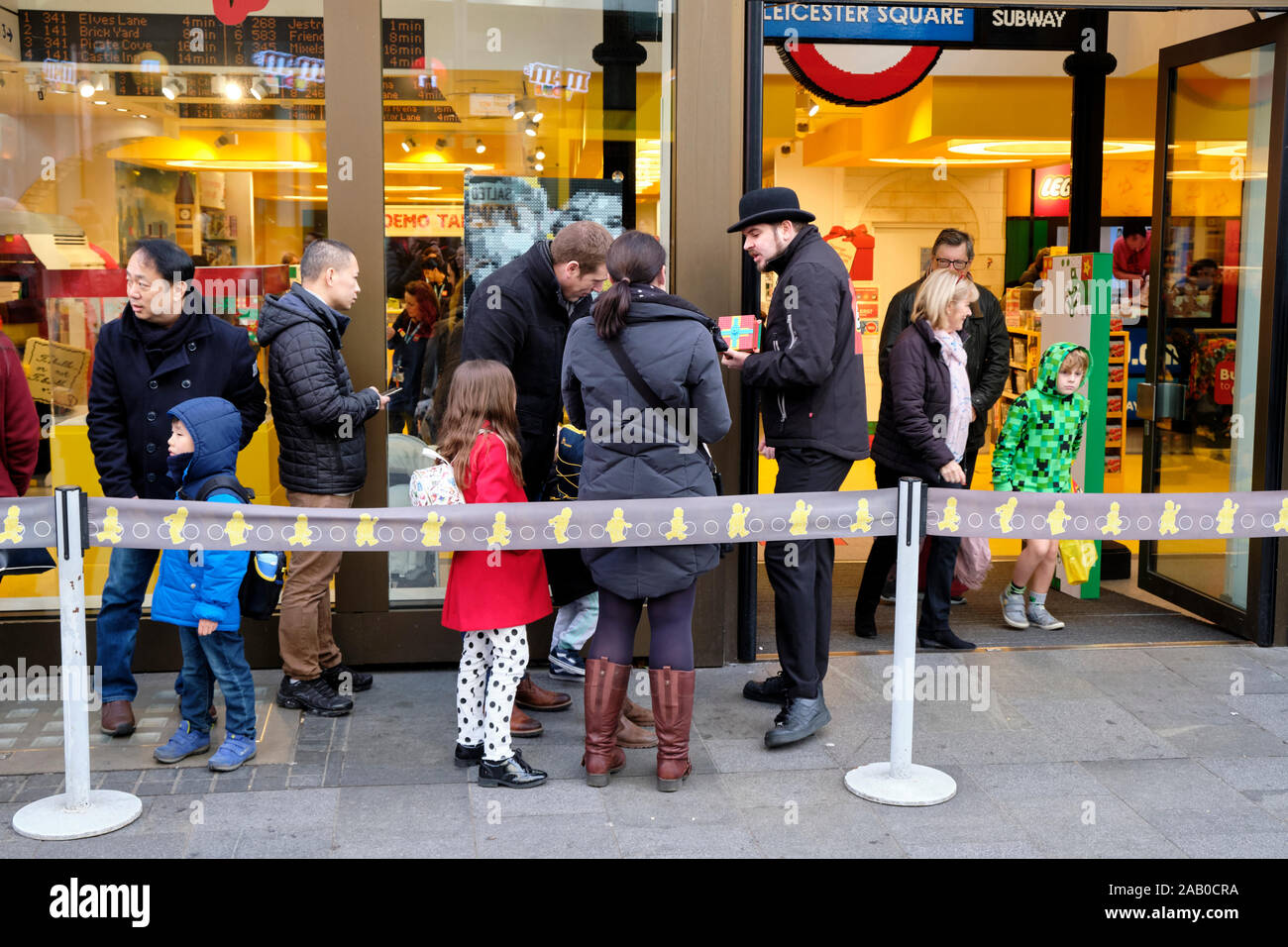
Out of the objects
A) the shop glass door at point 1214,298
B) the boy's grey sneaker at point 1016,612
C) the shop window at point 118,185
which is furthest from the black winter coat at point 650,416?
the shop glass door at point 1214,298

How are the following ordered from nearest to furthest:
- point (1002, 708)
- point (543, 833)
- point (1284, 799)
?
point (543, 833) → point (1284, 799) → point (1002, 708)

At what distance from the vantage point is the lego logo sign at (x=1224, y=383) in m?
6.32

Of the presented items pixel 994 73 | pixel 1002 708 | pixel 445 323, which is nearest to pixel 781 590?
pixel 1002 708

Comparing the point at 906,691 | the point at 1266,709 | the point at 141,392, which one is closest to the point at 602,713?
the point at 906,691

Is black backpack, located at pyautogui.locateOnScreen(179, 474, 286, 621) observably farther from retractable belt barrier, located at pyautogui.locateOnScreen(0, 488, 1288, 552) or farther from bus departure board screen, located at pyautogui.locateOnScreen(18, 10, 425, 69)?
bus departure board screen, located at pyautogui.locateOnScreen(18, 10, 425, 69)

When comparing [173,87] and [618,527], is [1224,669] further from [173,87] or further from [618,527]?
[173,87]

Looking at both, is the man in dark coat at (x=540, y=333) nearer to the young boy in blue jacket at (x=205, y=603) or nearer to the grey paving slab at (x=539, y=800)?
the grey paving slab at (x=539, y=800)

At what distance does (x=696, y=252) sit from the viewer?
17.8 feet

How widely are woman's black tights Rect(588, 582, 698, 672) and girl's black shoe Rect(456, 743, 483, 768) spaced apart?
60cm

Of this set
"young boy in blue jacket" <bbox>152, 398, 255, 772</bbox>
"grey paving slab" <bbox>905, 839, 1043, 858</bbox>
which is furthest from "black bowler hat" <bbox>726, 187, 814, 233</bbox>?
"grey paving slab" <bbox>905, 839, 1043, 858</bbox>

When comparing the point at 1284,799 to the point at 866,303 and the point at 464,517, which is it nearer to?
the point at 464,517

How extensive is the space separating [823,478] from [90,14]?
381cm

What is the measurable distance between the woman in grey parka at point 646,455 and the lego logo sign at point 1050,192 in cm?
1143

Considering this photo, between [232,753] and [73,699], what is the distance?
0.62 metres
